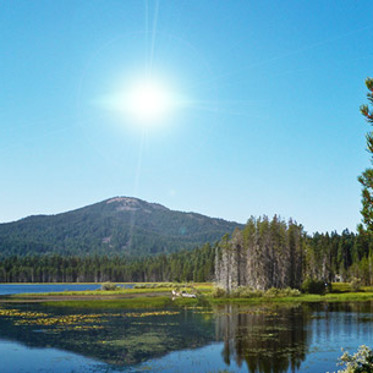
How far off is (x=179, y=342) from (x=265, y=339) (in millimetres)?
7909

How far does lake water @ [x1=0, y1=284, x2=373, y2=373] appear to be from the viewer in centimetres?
2969

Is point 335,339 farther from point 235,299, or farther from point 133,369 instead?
point 235,299

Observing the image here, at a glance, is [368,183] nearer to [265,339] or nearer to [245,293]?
[265,339]

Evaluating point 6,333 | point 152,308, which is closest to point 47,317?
point 6,333

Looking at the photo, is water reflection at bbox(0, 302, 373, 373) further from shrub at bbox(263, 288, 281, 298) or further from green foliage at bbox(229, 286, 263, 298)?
green foliage at bbox(229, 286, 263, 298)

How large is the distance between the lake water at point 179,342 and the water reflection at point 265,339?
0.07 meters

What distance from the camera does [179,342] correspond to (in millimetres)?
37812

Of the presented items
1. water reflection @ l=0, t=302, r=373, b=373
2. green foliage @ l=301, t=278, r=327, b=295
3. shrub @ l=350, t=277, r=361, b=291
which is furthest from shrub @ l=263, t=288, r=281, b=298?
water reflection @ l=0, t=302, r=373, b=373

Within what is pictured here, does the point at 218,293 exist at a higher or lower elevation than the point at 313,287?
lower

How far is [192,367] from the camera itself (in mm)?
29156

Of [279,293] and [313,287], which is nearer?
[279,293]

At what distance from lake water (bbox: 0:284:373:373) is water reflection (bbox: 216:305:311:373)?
67 mm

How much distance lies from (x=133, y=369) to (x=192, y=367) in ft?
13.6

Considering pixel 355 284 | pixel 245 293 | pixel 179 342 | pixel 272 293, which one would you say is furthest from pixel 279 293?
pixel 179 342
